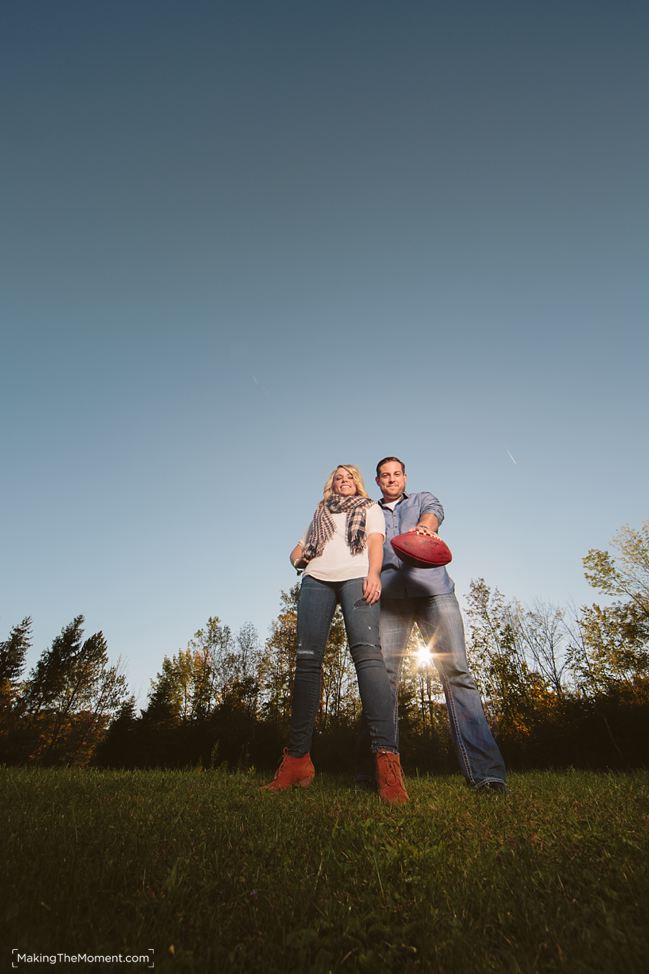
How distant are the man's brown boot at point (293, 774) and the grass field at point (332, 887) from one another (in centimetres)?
126

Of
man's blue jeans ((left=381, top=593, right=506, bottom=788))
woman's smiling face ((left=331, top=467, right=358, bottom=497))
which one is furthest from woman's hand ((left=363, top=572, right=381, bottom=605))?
woman's smiling face ((left=331, top=467, right=358, bottom=497))

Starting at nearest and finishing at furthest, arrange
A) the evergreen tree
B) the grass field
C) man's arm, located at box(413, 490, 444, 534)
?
the grass field → man's arm, located at box(413, 490, 444, 534) → the evergreen tree

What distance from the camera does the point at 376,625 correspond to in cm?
432

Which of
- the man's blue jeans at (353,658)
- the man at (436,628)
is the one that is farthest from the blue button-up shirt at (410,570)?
the man's blue jeans at (353,658)

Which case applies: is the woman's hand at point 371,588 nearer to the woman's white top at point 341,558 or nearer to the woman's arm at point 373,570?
the woman's arm at point 373,570

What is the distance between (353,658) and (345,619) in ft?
1.41

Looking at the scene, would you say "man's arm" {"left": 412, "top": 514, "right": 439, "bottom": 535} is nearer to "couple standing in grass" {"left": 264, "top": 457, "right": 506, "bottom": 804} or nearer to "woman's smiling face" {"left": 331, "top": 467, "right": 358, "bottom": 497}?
"couple standing in grass" {"left": 264, "top": 457, "right": 506, "bottom": 804}

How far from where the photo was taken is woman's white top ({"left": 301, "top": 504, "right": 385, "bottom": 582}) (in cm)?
457

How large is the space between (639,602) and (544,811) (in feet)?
92.2

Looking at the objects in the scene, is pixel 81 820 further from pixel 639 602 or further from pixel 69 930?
pixel 639 602

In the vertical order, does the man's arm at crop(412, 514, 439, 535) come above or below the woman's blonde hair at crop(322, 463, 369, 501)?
below

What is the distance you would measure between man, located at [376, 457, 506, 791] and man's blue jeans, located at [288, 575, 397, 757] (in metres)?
0.52

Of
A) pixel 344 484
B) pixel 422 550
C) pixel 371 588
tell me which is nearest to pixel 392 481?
pixel 344 484

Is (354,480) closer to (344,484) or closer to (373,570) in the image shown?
(344,484)
